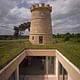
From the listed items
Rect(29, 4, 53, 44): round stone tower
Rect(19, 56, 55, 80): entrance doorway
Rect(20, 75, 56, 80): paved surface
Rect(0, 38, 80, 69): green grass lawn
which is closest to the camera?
Rect(0, 38, 80, 69): green grass lawn

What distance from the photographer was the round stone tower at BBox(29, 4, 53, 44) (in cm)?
1406

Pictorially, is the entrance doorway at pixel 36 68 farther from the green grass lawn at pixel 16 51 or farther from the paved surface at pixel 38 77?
the green grass lawn at pixel 16 51

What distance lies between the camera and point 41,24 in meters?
14.0

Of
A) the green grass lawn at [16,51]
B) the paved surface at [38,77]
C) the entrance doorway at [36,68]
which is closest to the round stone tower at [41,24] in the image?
the entrance doorway at [36,68]

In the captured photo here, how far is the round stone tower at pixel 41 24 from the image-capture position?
1406 cm

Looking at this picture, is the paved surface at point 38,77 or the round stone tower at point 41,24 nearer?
the paved surface at point 38,77

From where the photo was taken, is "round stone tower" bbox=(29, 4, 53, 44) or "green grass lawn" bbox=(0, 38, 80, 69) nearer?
"green grass lawn" bbox=(0, 38, 80, 69)

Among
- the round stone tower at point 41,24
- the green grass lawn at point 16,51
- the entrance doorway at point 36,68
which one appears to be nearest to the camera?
the green grass lawn at point 16,51

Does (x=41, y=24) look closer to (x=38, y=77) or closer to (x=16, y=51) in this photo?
(x=16, y=51)

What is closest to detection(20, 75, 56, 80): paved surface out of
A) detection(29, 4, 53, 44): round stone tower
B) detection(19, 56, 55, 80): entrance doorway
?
detection(19, 56, 55, 80): entrance doorway

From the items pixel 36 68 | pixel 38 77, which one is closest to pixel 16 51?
pixel 38 77

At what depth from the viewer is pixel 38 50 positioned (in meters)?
A: 10.8

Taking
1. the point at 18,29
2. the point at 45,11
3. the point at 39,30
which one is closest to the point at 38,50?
the point at 39,30

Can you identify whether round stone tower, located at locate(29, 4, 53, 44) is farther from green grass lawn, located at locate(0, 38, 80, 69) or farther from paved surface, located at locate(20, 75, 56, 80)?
paved surface, located at locate(20, 75, 56, 80)
